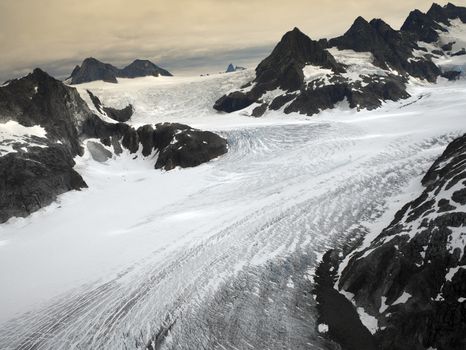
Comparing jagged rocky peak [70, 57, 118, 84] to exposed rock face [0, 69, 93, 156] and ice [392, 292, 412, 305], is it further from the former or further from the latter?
ice [392, 292, 412, 305]

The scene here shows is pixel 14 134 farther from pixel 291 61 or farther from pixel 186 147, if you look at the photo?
pixel 291 61

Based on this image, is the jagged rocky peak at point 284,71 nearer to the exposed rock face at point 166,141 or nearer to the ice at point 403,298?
the exposed rock face at point 166,141

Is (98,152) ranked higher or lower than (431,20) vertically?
lower

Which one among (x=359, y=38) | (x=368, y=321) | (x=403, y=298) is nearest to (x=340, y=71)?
(x=359, y=38)

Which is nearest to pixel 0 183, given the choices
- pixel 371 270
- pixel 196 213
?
pixel 196 213

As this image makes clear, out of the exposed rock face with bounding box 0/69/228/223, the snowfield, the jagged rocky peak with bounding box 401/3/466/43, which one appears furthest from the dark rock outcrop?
the exposed rock face with bounding box 0/69/228/223
